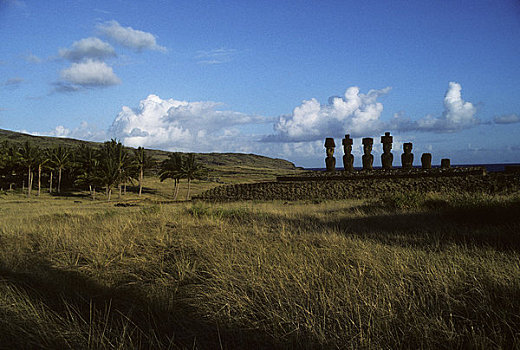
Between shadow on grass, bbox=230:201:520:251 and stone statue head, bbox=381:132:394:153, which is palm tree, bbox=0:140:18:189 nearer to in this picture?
stone statue head, bbox=381:132:394:153

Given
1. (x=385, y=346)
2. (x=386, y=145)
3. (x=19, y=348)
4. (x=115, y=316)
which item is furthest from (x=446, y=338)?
(x=386, y=145)

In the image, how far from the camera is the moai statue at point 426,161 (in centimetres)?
2789

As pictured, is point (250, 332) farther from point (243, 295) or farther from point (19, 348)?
point (19, 348)

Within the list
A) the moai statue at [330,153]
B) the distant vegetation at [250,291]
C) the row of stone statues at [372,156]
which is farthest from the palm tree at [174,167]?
the distant vegetation at [250,291]

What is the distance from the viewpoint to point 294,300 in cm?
433

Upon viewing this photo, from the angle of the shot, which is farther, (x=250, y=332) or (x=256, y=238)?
(x=256, y=238)

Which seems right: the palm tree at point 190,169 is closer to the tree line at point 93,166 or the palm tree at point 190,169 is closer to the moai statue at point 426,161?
the tree line at point 93,166

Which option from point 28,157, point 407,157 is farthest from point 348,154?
point 28,157

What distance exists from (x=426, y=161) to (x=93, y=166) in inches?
1956

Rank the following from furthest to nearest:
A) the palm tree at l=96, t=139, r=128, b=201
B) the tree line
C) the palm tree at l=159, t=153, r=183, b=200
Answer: the palm tree at l=159, t=153, r=183, b=200, the tree line, the palm tree at l=96, t=139, r=128, b=201

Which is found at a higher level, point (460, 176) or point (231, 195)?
point (460, 176)

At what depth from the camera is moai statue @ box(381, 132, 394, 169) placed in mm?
27922

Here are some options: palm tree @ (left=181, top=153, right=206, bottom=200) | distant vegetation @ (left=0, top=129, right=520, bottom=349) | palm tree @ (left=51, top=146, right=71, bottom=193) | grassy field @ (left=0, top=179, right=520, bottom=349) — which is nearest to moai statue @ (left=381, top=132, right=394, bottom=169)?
distant vegetation @ (left=0, top=129, right=520, bottom=349)

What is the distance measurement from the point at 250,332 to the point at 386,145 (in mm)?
26541
